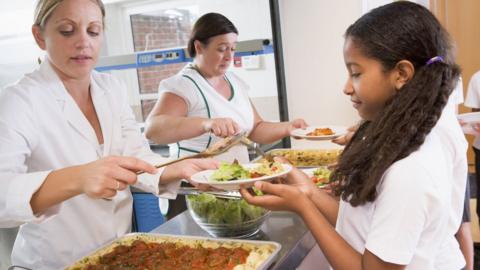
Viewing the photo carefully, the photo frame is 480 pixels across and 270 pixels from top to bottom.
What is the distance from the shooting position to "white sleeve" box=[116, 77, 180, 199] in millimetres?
1547

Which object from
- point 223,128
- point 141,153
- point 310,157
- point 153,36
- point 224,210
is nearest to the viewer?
point 224,210

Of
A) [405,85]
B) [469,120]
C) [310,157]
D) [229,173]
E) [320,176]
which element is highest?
[405,85]

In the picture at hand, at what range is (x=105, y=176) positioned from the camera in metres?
1.07

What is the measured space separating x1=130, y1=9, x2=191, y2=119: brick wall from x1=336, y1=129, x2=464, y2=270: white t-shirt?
3.57 metres

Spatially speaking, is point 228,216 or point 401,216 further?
point 228,216

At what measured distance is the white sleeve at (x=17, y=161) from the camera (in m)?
1.09

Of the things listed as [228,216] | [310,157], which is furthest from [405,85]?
[310,157]

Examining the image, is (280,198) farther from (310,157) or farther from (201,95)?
(310,157)

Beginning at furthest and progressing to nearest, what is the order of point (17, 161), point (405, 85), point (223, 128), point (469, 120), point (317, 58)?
point (317, 58)
point (469, 120)
point (223, 128)
point (17, 161)
point (405, 85)

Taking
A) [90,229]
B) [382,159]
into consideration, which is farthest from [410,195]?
[90,229]

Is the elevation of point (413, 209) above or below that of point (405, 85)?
below

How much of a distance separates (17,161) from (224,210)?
2.14 ft

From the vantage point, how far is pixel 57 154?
140 cm

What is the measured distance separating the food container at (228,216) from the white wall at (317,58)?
99.6 inches
